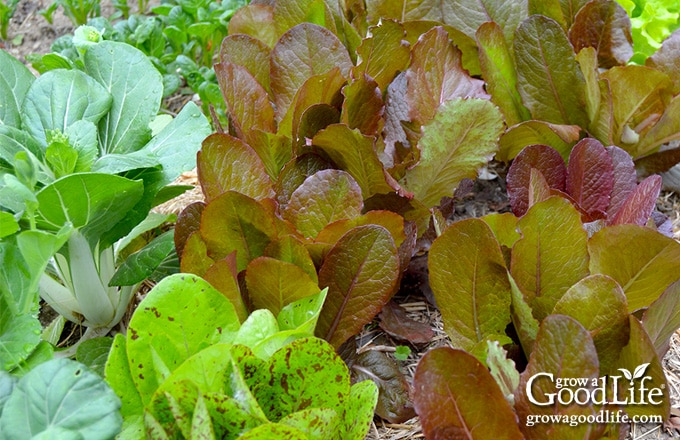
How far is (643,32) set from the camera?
1.91 meters

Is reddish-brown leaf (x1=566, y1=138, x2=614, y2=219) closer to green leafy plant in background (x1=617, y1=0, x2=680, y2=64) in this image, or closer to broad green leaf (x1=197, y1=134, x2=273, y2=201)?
broad green leaf (x1=197, y1=134, x2=273, y2=201)

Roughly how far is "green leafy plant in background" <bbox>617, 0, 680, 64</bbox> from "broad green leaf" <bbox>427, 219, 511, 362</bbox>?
1.06 metres

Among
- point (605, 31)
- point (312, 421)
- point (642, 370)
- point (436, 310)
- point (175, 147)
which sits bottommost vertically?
point (436, 310)

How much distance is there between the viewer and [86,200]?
44.9 inches

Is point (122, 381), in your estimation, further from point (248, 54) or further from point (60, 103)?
point (248, 54)

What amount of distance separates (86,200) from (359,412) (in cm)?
56

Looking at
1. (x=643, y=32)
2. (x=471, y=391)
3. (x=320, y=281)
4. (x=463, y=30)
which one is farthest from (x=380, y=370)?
(x=643, y=32)

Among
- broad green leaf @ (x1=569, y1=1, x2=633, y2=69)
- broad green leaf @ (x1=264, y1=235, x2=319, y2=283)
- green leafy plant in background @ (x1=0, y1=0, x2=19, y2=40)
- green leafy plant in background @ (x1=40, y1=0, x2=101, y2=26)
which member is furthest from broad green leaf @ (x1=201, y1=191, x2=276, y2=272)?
green leafy plant in background @ (x1=0, y1=0, x2=19, y2=40)

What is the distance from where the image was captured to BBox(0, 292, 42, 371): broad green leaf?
1.11 meters

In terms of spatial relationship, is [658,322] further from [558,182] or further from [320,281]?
[320,281]

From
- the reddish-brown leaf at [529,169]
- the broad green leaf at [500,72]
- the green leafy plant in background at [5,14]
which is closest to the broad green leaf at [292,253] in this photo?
the reddish-brown leaf at [529,169]

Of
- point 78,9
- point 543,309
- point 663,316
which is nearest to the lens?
point 663,316

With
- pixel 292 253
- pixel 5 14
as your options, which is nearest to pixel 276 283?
pixel 292 253

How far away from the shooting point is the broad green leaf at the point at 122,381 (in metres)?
1.06
